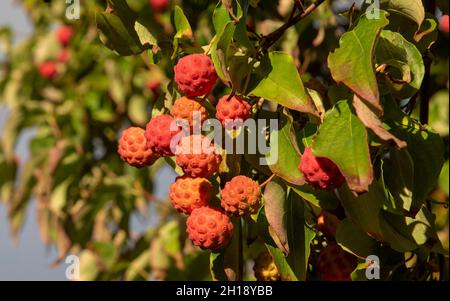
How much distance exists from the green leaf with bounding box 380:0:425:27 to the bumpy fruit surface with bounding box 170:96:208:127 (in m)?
0.24

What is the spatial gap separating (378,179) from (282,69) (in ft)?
0.58

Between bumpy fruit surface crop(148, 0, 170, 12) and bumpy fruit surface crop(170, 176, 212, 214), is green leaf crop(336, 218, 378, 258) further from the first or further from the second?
bumpy fruit surface crop(148, 0, 170, 12)

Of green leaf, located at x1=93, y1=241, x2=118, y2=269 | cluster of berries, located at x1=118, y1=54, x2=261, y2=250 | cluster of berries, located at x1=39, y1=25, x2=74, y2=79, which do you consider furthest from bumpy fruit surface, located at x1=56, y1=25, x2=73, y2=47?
cluster of berries, located at x1=118, y1=54, x2=261, y2=250

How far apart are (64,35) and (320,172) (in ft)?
7.72

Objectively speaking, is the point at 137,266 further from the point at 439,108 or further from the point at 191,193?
the point at 191,193

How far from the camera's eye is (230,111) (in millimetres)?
984

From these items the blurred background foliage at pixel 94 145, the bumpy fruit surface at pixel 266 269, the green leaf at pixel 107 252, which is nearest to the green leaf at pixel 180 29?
the bumpy fruit surface at pixel 266 269

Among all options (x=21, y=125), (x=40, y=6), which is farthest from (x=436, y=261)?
(x=40, y=6)

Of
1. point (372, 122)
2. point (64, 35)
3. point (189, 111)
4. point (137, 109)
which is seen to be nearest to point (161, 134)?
point (189, 111)

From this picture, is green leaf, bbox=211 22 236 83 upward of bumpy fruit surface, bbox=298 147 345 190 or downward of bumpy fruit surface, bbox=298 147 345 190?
upward

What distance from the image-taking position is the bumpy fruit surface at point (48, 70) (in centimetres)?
305

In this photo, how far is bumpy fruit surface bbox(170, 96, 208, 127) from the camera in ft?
3.37
